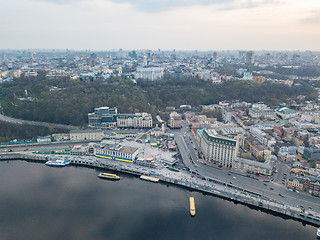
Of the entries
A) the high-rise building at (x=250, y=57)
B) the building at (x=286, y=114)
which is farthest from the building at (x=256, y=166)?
the high-rise building at (x=250, y=57)

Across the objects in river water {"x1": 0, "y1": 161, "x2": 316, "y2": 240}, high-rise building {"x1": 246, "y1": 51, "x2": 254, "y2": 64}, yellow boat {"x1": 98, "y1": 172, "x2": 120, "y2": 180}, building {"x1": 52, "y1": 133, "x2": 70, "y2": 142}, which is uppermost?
high-rise building {"x1": 246, "y1": 51, "x2": 254, "y2": 64}

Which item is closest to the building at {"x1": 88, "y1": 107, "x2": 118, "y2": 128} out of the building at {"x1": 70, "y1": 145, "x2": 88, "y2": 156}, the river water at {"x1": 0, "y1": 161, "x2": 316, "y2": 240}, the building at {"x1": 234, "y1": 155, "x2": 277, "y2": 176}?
the building at {"x1": 70, "y1": 145, "x2": 88, "y2": 156}

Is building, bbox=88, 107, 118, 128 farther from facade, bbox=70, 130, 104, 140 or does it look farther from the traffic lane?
the traffic lane

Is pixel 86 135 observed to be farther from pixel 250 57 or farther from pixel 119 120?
pixel 250 57

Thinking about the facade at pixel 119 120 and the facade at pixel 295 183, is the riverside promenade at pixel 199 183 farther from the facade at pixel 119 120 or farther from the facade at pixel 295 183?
the facade at pixel 119 120

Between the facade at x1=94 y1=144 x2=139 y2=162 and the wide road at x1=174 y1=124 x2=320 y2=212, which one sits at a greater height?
the facade at x1=94 y1=144 x2=139 y2=162

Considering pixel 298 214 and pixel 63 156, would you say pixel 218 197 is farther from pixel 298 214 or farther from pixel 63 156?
pixel 63 156

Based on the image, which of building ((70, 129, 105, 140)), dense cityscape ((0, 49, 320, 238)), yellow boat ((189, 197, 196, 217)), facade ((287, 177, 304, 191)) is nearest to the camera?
yellow boat ((189, 197, 196, 217))

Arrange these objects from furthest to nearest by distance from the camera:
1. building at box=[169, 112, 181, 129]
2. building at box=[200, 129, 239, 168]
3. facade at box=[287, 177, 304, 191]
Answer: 1. building at box=[169, 112, 181, 129]
2. building at box=[200, 129, 239, 168]
3. facade at box=[287, 177, 304, 191]
